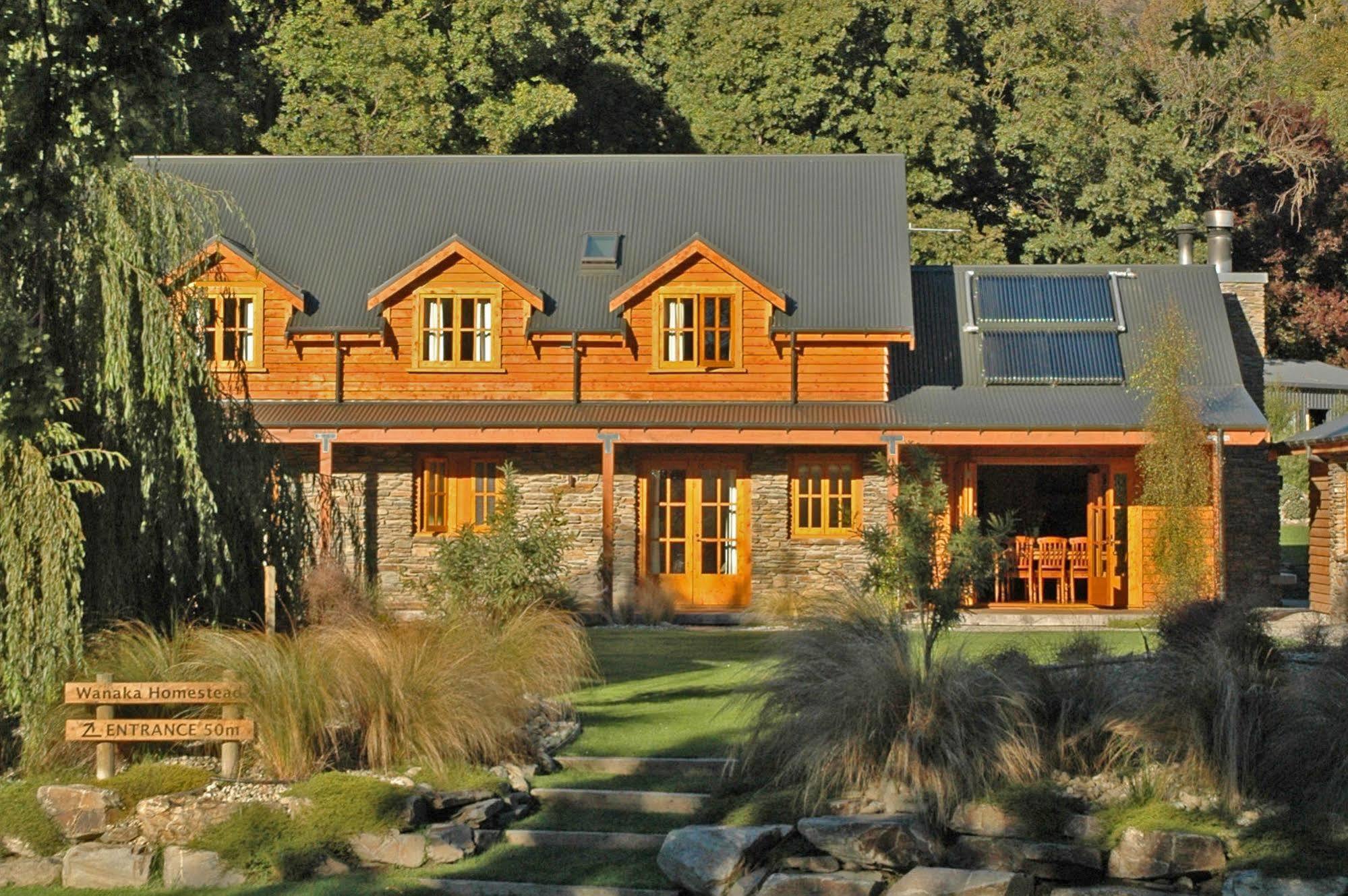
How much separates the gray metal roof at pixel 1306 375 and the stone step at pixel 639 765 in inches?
1108

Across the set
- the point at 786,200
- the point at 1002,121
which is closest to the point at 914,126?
the point at 1002,121

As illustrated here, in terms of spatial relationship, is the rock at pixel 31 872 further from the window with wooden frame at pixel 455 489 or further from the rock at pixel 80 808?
the window with wooden frame at pixel 455 489

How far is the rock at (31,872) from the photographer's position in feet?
37.3

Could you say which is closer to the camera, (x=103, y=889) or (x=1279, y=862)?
(x=1279, y=862)

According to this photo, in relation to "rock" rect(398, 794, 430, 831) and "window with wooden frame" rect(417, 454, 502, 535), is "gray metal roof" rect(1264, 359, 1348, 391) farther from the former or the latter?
"rock" rect(398, 794, 430, 831)

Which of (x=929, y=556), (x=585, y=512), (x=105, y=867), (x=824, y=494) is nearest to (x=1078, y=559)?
(x=824, y=494)

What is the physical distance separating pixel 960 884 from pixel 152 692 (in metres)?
5.22

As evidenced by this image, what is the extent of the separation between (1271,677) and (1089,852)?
1930 millimetres

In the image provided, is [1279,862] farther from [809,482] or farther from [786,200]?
[786,200]

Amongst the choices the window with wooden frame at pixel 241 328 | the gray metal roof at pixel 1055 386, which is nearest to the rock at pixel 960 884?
the gray metal roof at pixel 1055 386

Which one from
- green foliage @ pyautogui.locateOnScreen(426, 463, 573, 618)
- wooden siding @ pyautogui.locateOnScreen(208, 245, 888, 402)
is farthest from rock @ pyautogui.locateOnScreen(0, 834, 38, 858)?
wooden siding @ pyautogui.locateOnScreen(208, 245, 888, 402)

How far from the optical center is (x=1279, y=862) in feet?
33.6

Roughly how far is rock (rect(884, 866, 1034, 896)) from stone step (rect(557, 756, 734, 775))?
7.44 ft

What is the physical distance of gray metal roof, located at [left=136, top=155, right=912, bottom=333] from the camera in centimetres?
2620
